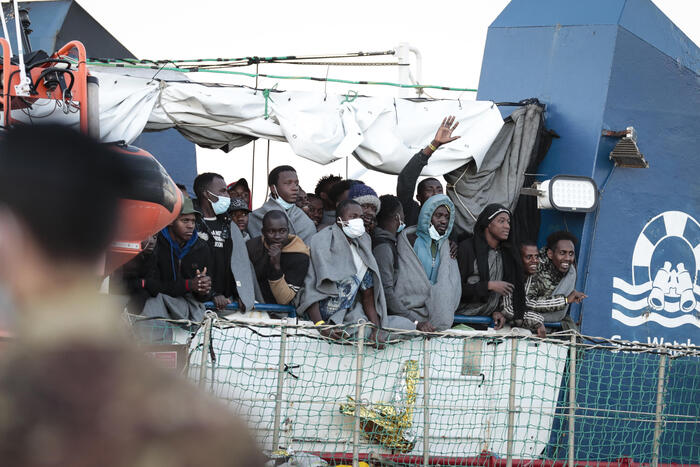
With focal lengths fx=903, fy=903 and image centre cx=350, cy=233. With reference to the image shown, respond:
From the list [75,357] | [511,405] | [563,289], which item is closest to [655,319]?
[563,289]

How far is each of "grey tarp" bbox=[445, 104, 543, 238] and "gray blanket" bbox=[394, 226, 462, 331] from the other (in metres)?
0.82

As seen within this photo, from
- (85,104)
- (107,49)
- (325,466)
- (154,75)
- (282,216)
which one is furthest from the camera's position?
(107,49)

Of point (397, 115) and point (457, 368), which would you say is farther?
point (397, 115)

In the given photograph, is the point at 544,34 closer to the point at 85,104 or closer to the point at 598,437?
the point at 598,437

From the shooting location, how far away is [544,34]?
336 inches

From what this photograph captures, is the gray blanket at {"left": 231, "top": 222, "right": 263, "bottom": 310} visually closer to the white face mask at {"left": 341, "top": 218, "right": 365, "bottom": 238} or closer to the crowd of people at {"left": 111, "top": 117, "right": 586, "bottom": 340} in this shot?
the crowd of people at {"left": 111, "top": 117, "right": 586, "bottom": 340}

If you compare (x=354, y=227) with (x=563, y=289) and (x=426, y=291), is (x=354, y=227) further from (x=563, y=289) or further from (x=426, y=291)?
(x=563, y=289)


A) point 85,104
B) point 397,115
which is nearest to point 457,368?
point 397,115

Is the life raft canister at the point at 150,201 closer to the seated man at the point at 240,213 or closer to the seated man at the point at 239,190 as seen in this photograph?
the seated man at the point at 240,213

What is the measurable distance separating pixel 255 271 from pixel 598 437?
320 centimetres

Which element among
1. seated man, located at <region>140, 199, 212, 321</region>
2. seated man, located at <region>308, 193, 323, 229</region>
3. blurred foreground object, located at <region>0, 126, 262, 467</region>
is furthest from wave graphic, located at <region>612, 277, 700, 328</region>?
blurred foreground object, located at <region>0, 126, 262, 467</region>

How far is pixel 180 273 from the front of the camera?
6465mm

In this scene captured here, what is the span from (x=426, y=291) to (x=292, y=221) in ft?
3.97

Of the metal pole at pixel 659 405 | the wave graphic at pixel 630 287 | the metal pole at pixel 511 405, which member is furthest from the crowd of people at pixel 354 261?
the metal pole at pixel 659 405
